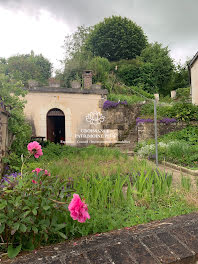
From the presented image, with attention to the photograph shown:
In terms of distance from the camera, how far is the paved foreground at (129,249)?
1090 mm

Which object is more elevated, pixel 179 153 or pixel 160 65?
pixel 160 65

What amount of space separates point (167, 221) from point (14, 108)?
4.50 meters

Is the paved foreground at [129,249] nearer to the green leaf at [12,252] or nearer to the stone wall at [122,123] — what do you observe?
the green leaf at [12,252]

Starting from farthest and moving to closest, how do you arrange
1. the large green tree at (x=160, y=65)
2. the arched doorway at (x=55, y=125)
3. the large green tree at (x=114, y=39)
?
the large green tree at (x=114, y=39), the large green tree at (x=160, y=65), the arched doorway at (x=55, y=125)

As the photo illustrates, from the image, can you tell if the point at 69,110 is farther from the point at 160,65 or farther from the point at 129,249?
the point at 160,65

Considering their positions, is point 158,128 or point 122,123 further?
point 122,123

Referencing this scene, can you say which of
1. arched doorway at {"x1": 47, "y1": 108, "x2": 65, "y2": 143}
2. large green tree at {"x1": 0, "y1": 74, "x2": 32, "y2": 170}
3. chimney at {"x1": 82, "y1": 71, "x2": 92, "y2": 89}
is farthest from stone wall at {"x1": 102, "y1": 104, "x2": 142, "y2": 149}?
large green tree at {"x1": 0, "y1": 74, "x2": 32, "y2": 170}

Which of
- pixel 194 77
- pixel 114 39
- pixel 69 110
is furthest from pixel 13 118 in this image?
pixel 114 39

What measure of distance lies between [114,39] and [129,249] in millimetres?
21266

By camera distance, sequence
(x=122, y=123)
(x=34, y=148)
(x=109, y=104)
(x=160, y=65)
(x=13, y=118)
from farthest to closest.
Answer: (x=160, y=65)
(x=122, y=123)
(x=109, y=104)
(x=13, y=118)
(x=34, y=148)

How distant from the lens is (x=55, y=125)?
36.9 ft

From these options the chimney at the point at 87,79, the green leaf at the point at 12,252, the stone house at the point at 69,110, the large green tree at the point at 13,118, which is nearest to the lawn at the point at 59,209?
the green leaf at the point at 12,252

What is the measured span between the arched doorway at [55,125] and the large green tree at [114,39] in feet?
38.0
